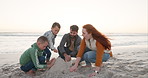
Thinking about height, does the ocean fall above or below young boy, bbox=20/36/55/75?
below

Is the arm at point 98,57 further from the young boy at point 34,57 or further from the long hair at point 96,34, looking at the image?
the young boy at point 34,57

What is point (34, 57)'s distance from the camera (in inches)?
155

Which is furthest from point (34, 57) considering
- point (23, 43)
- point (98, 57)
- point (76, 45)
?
point (23, 43)

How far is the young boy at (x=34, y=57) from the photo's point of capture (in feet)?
12.9

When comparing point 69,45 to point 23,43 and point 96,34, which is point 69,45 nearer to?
point 96,34

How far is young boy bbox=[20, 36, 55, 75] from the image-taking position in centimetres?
395

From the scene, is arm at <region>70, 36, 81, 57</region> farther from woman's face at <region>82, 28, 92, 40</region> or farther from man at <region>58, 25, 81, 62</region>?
woman's face at <region>82, 28, 92, 40</region>

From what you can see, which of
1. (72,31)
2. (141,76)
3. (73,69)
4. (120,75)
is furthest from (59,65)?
(141,76)

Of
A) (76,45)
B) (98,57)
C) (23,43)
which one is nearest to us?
(98,57)

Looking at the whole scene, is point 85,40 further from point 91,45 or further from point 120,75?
point 120,75

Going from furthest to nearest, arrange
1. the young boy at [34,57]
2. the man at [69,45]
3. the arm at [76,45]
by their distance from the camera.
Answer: the arm at [76,45] → the man at [69,45] → the young boy at [34,57]

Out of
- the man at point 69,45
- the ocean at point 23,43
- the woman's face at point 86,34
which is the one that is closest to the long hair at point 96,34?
the woman's face at point 86,34

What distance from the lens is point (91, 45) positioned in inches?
167

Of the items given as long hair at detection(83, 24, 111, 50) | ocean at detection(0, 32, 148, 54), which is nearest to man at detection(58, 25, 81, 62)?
long hair at detection(83, 24, 111, 50)
